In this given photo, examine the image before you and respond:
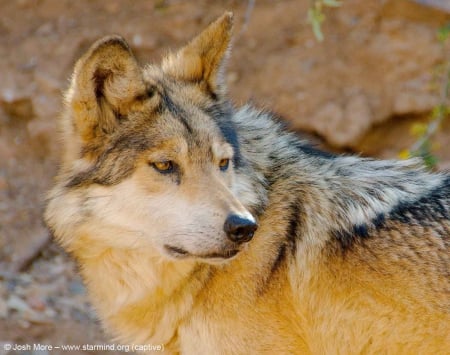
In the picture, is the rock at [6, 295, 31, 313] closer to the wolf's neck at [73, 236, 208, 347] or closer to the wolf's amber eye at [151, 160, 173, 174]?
the wolf's neck at [73, 236, 208, 347]

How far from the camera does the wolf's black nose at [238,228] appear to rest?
376cm

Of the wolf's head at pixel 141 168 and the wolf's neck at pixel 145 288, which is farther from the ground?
the wolf's head at pixel 141 168

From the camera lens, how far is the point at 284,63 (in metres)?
8.48

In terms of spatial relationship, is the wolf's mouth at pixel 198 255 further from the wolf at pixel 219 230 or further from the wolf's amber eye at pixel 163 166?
the wolf's amber eye at pixel 163 166

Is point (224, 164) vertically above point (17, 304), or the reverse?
point (224, 164)

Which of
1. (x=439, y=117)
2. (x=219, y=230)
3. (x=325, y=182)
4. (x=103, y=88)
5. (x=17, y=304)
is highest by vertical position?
(x=103, y=88)

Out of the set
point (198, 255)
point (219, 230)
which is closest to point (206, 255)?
point (198, 255)

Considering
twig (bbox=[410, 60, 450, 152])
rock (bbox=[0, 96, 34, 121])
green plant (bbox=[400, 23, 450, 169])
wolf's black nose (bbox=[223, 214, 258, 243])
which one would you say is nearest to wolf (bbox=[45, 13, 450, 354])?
wolf's black nose (bbox=[223, 214, 258, 243])

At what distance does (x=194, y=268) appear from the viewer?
14.0 ft

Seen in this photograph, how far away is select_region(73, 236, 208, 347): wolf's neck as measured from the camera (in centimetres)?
425

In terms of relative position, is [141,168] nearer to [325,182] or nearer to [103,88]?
[103,88]

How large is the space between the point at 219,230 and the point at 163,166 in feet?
1.56

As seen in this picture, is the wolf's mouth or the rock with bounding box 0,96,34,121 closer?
the wolf's mouth

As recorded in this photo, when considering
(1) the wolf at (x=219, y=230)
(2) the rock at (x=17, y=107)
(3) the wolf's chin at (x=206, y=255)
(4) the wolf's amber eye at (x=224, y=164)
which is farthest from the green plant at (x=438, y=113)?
(2) the rock at (x=17, y=107)
